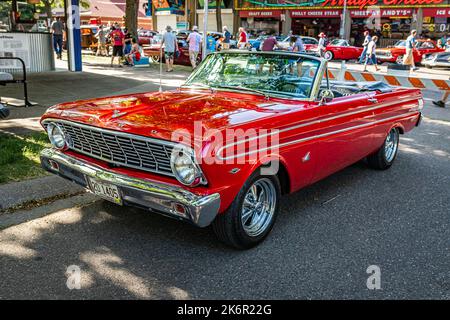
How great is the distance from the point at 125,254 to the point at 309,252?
1540mm

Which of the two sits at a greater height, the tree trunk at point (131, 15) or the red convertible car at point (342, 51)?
the tree trunk at point (131, 15)

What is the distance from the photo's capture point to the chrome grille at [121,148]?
3.39 m

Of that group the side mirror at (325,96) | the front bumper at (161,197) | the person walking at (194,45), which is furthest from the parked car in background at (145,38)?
the front bumper at (161,197)

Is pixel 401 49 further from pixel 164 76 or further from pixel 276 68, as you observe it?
pixel 276 68

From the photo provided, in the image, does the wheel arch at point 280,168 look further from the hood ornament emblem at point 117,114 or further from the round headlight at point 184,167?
the hood ornament emblem at point 117,114

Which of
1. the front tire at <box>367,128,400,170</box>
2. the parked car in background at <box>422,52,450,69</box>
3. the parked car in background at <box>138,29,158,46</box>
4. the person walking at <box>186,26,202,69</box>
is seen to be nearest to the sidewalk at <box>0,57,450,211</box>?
the person walking at <box>186,26,202,69</box>

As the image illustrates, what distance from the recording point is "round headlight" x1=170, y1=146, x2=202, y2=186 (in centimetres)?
320

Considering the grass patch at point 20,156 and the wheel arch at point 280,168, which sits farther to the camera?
the grass patch at point 20,156

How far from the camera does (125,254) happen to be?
3.68 metres

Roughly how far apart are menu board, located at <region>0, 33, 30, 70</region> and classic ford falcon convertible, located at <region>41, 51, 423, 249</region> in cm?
1047

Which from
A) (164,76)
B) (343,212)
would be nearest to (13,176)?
(343,212)

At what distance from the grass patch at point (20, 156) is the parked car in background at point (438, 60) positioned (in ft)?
73.9

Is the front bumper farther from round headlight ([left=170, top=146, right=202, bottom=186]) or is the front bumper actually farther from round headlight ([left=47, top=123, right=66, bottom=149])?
round headlight ([left=47, top=123, right=66, bottom=149])

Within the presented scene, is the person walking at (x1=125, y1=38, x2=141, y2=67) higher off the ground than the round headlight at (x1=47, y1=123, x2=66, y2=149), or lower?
higher
